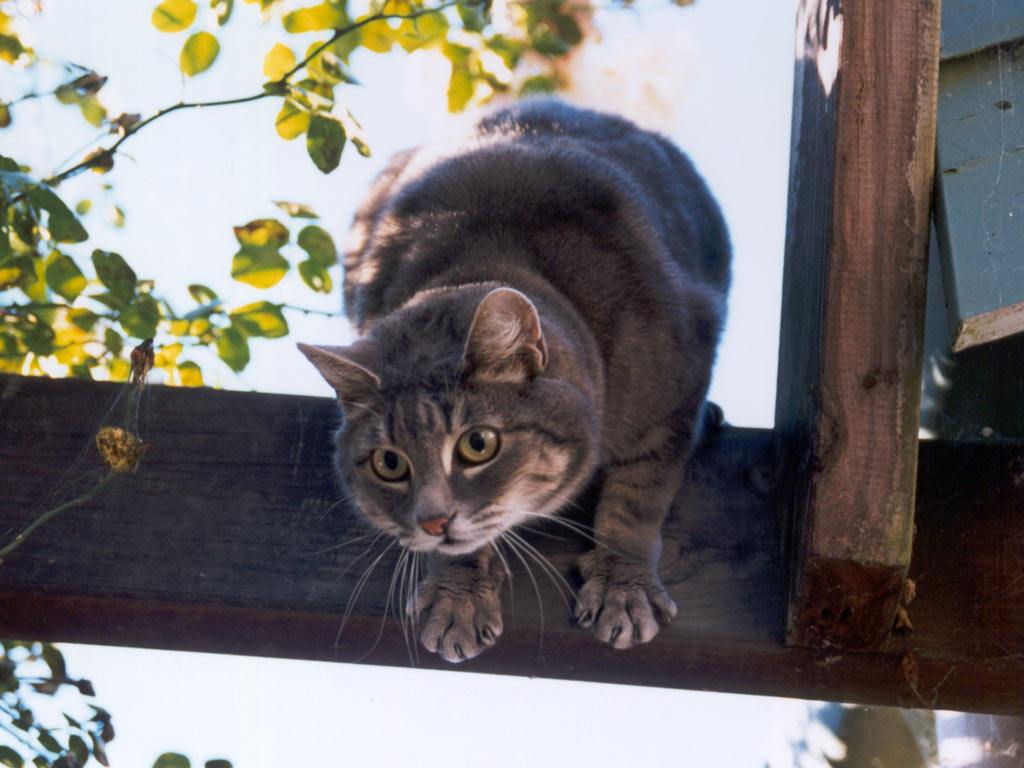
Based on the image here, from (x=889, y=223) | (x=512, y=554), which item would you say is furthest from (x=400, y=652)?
(x=889, y=223)

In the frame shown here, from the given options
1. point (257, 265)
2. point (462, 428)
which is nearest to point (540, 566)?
point (462, 428)

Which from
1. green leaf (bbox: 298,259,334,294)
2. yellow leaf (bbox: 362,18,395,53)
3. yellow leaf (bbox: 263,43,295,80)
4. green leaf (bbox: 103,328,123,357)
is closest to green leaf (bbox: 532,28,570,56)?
yellow leaf (bbox: 362,18,395,53)

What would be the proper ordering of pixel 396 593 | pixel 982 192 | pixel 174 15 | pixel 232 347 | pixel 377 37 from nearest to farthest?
pixel 982 192 < pixel 396 593 < pixel 174 15 < pixel 232 347 < pixel 377 37

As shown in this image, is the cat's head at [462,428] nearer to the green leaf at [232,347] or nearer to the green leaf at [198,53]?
the green leaf at [232,347]

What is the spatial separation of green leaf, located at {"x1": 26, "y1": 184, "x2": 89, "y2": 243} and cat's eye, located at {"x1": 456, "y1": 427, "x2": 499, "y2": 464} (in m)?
0.75

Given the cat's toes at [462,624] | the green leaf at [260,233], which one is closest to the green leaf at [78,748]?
the cat's toes at [462,624]

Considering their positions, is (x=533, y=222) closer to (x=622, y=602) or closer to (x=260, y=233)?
(x=260, y=233)

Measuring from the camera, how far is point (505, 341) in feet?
5.23

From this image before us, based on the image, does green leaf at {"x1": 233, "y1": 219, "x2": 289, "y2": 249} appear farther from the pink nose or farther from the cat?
the pink nose

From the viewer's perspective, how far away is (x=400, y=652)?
5.35 ft

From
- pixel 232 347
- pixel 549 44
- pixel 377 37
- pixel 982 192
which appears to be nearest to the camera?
pixel 982 192

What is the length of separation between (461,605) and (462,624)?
0.11 feet

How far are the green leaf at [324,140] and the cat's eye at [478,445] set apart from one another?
1.89 ft

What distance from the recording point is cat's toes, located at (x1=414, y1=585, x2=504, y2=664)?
1.55 meters
